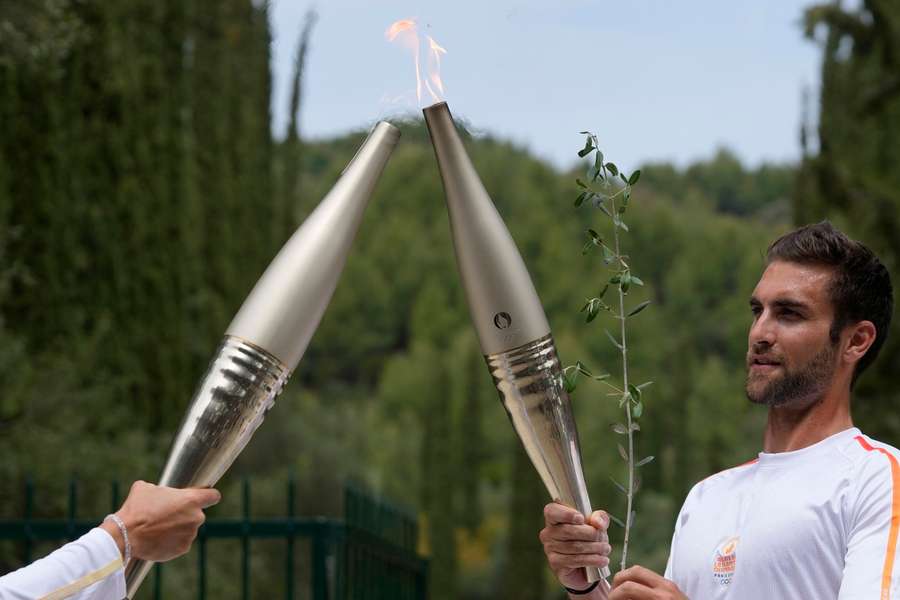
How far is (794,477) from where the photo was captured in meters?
2.62

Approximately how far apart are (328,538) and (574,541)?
333cm

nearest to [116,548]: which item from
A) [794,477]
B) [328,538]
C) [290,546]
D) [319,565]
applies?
[794,477]

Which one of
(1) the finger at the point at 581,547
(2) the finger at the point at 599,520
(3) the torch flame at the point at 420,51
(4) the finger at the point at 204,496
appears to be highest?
(3) the torch flame at the point at 420,51

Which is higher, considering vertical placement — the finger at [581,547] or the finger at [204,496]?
the finger at [204,496]

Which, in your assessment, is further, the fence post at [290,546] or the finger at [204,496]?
the fence post at [290,546]

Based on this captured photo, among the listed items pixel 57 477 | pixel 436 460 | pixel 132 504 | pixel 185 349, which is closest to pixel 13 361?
pixel 57 477

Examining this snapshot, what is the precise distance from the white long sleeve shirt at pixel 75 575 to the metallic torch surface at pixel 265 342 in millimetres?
196

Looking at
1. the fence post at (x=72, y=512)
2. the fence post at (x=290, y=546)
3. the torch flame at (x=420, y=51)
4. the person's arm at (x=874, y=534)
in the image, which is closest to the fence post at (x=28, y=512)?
the fence post at (x=72, y=512)

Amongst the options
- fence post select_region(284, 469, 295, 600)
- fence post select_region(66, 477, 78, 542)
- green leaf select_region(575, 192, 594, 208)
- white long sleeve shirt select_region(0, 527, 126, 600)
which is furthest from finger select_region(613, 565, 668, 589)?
fence post select_region(284, 469, 295, 600)

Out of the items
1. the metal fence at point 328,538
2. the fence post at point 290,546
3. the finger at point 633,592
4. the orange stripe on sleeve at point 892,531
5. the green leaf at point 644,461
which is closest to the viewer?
the orange stripe on sleeve at point 892,531

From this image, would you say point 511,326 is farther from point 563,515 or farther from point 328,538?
point 328,538

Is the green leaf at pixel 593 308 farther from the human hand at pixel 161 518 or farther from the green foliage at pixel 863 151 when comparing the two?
the green foliage at pixel 863 151

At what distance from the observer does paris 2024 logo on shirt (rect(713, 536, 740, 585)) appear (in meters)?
2.59

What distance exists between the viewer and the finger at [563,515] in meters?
2.77
